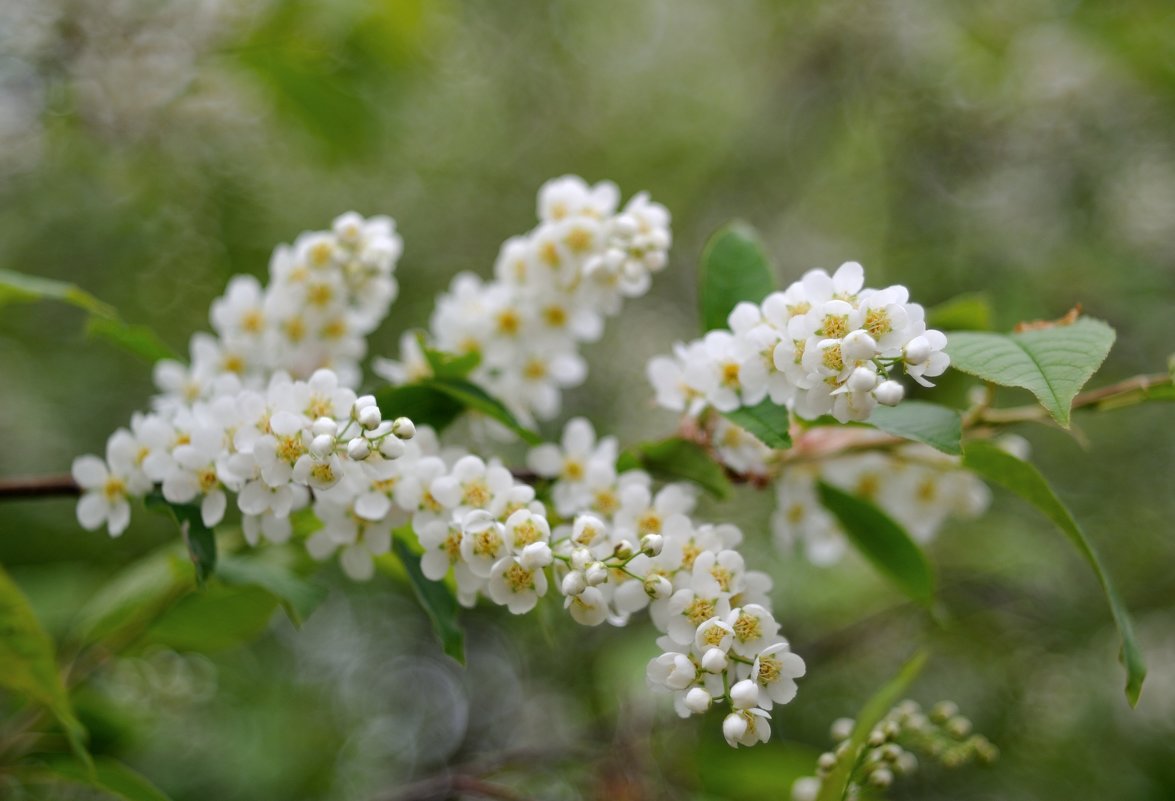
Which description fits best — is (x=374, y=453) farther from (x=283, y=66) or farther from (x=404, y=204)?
(x=404, y=204)

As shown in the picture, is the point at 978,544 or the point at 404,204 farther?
the point at 404,204

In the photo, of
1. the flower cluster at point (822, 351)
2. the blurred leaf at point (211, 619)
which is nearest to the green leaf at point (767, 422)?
the flower cluster at point (822, 351)

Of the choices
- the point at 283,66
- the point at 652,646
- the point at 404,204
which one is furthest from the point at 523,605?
the point at 404,204

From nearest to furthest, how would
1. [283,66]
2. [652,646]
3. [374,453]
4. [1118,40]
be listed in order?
[374,453]
[652,646]
[283,66]
[1118,40]

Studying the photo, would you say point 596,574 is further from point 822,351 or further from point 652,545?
point 822,351

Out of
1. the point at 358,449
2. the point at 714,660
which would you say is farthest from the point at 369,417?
the point at 714,660
